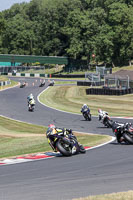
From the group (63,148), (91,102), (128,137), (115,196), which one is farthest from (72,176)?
(91,102)

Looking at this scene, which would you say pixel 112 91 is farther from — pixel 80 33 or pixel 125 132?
pixel 80 33

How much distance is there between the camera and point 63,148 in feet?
50.1

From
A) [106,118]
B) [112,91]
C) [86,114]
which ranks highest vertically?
[112,91]

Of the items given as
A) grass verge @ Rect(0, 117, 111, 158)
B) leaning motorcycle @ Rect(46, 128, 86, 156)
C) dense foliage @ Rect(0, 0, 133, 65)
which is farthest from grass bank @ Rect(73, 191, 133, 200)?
dense foliage @ Rect(0, 0, 133, 65)

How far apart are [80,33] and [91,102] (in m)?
74.9

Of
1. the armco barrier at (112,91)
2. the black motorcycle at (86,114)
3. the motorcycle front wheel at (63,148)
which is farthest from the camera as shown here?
the armco barrier at (112,91)

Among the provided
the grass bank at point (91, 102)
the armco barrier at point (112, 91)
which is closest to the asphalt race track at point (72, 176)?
the grass bank at point (91, 102)

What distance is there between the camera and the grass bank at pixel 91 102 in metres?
37.7

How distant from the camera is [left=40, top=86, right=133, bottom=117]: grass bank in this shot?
37.7 m

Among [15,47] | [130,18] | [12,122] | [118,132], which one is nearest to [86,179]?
[118,132]

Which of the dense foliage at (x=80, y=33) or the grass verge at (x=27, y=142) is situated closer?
the grass verge at (x=27, y=142)

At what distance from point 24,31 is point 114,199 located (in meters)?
137

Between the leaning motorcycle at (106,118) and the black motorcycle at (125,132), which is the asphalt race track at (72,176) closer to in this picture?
the black motorcycle at (125,132)

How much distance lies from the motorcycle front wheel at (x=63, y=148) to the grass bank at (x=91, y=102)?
18751mm
